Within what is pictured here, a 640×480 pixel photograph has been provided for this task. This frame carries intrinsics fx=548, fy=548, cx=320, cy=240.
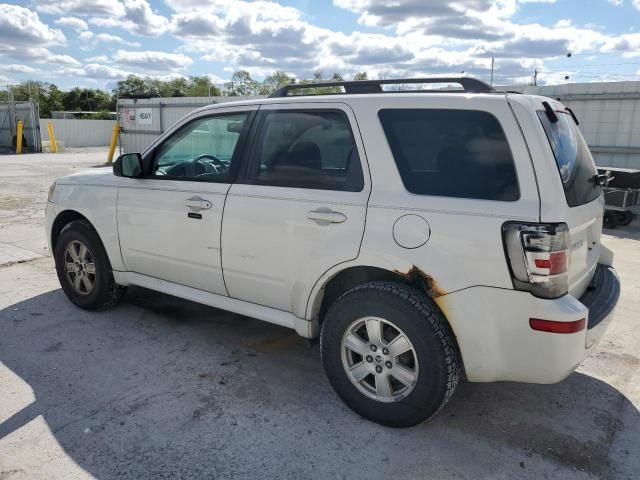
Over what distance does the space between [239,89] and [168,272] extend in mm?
70618

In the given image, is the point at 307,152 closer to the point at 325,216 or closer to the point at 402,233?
the point at 325,216

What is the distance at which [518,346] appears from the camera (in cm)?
277

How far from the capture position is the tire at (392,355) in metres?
2.92

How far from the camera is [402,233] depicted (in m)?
2.98

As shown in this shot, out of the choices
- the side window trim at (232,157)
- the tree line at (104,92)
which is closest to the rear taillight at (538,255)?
the side window trim at (232,157)

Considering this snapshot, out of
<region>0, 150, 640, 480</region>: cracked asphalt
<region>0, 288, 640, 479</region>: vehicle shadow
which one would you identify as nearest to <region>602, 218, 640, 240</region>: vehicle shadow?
<region>0, 150, 640, 480</region>: cracked asphalt

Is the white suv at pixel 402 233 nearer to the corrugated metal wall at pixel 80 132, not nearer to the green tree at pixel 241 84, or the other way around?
the corrugated metal wall at pixel 80 132

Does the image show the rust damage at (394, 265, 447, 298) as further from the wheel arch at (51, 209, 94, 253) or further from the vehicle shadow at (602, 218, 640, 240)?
the vehicle shadow at (602, 218, 640, 240)

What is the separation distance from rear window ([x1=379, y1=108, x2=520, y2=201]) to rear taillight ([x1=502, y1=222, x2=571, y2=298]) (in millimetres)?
192

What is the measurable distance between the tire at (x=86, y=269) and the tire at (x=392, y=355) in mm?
2361

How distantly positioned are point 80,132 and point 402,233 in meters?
35.9

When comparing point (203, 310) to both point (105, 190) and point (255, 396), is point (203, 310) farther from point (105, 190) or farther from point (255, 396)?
point (255, 396)

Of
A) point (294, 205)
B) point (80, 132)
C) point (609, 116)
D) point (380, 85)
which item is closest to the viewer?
point (294, 205)

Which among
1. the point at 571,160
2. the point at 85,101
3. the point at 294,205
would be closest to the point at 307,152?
the point at 294,205
